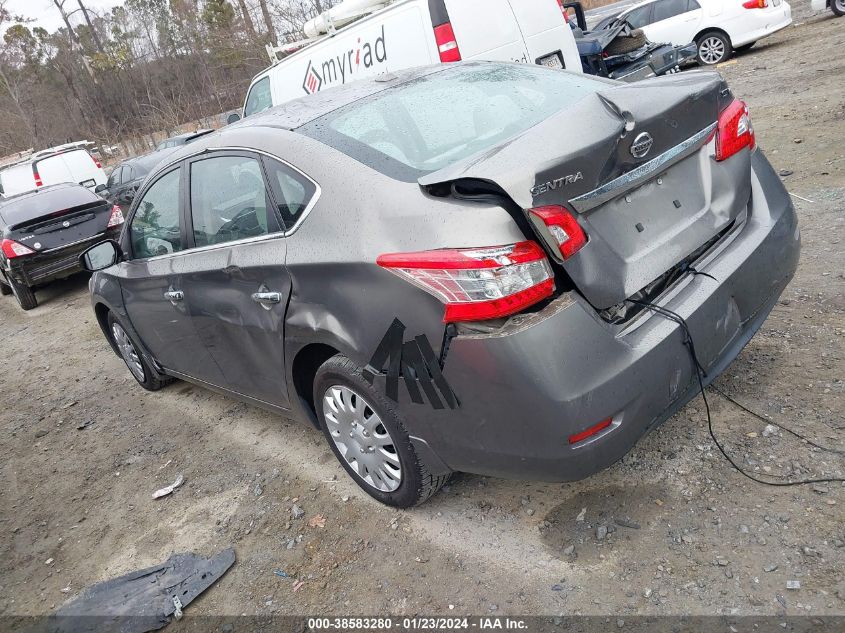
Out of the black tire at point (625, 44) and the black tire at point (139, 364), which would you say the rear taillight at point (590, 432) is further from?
the black tire at point (625, 44)

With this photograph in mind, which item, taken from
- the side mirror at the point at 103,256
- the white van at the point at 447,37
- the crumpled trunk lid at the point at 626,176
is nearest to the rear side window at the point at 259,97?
the white van at the point at 447,37

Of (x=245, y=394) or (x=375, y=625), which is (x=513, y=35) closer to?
(x=245, y=394)

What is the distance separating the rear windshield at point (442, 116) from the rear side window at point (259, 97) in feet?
23.2

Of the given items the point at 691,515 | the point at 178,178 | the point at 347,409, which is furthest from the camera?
the point at 178,178

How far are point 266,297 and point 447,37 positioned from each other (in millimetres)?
5140

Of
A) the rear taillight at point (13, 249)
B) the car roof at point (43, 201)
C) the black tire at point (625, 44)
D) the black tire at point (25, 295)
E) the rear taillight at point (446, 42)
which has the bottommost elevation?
the black tire at point (25, 295)

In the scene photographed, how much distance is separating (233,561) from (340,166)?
1847 millimetres

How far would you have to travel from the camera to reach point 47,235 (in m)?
9.02

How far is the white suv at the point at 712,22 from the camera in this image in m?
12.5

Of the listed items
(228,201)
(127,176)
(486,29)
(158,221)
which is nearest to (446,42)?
(486,29)

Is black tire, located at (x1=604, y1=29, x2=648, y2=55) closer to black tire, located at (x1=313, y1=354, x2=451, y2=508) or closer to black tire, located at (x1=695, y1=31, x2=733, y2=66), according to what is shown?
black tire, located at (x1=695, y1=31, x2=733, y2=66)

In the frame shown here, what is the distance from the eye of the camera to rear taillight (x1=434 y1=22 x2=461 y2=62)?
281 inches

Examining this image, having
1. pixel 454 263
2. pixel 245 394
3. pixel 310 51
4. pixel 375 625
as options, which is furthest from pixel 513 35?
pixel 375 625

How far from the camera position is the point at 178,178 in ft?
12.0
